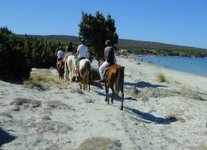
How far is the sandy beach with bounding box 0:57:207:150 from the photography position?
1262 cm

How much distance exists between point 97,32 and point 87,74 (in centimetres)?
902

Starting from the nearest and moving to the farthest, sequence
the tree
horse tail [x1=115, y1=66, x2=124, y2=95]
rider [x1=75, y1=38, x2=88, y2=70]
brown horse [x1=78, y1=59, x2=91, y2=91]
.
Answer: horse tail [x1=115, y1=66, x2=124, y2=95]
brown horse [x1=78, y1=59, x2=91, y2=91]
rider [x1=75, y1=38, x2=88, y2=70]
the tree

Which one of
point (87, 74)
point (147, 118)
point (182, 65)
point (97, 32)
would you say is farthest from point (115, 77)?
point (182, 65)

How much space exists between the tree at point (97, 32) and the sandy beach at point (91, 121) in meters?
9.68

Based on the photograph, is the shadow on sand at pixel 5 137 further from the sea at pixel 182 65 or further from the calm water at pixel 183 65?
the calm water at pixel 183 65

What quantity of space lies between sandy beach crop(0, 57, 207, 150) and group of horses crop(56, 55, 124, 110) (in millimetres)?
743

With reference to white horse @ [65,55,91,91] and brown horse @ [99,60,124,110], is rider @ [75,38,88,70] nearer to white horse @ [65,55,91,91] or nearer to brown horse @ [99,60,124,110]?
white horse @ [65,55,91,91]

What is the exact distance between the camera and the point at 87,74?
22484mm

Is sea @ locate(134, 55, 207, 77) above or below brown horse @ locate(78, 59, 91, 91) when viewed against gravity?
below

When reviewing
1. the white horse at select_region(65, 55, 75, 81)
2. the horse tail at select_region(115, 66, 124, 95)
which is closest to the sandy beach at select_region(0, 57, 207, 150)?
the horse tail at select_region(115, 66, 124, 95)

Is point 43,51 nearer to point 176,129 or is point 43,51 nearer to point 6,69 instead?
point 6,69

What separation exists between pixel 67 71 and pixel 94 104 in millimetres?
8282

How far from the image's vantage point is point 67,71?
2653 centimetres

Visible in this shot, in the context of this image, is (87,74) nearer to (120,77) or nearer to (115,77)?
(115,77)
